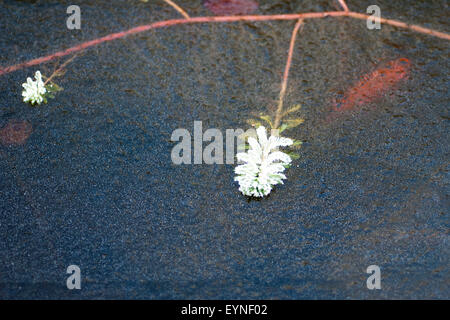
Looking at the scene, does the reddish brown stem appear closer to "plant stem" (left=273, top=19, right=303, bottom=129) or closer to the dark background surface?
the dark background surface

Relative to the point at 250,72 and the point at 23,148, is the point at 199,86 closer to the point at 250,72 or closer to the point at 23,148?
the point at 250,72

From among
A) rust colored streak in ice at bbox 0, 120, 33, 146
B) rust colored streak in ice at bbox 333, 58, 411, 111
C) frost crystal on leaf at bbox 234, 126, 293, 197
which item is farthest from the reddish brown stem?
rust colored streak in ice at bbox 0, 120, 33, 146

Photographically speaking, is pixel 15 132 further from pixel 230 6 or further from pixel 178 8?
pixel 230 6

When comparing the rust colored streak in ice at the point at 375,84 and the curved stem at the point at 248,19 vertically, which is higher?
the curved stem at the point at 248,19

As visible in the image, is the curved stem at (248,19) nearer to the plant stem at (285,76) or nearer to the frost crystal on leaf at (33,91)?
the plant stem at (285,76)

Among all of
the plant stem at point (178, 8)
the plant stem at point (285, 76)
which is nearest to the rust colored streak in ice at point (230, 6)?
the plant stem at point (178, 8)


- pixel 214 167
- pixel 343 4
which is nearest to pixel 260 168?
pixel 214 167

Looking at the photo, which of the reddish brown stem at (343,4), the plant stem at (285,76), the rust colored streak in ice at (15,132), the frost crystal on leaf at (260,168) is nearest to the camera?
the frost crystal on leaf at (260,168)

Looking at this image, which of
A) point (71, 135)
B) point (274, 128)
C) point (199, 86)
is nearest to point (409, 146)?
point (274, 128)
